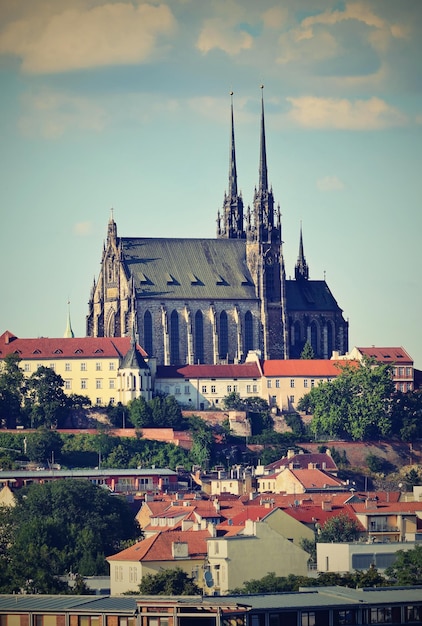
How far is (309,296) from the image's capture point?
18050 centimetres

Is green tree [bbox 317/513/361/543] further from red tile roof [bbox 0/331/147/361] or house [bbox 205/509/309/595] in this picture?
red tile roof [bbox 0/331/147/361]

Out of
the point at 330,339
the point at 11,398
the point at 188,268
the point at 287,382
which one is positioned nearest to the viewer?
the point at 11,398

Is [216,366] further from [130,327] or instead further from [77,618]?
[77,618]

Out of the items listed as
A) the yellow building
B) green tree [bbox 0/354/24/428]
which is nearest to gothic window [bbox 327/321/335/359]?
the yellow building

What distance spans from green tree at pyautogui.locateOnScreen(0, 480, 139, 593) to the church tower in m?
48.7

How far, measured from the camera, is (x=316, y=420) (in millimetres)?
163250

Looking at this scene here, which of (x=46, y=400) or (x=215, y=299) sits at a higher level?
(x=215, y=299)

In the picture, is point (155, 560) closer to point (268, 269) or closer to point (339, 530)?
point (339, 530)

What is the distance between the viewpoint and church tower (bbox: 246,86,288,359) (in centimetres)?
17550

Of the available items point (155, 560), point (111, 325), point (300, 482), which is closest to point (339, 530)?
point (155, 560)

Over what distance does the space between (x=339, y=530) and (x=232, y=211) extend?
276 feet

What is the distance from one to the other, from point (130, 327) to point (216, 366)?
6744mm

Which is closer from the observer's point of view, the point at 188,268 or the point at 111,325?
the point at 111,325

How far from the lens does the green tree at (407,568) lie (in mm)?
88875
